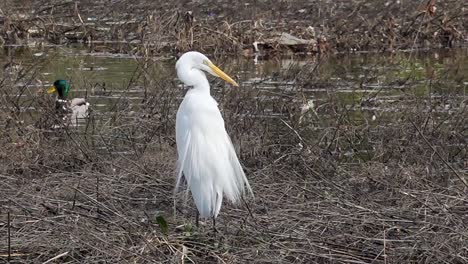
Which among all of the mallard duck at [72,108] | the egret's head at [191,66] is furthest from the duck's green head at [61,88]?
the egret's head at [191,66]

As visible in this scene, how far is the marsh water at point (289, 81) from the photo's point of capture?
896 centimetres

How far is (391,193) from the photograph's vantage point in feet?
19.6

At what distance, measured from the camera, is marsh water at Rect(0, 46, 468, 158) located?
8.96 metres

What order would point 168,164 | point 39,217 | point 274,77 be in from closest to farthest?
point 39,217, point 168,164, point 274,77

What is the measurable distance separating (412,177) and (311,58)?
8819 millimetres

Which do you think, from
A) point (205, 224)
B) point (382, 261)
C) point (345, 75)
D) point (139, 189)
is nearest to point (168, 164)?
point (139, 189)

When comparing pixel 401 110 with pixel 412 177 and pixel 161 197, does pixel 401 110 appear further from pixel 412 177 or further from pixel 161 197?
pixel 161 197

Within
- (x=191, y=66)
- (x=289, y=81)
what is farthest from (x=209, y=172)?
(x=289, y=81)

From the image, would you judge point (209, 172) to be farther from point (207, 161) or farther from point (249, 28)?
point (249, 28)

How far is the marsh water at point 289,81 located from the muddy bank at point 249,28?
1.39 ft

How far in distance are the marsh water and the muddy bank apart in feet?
1.39

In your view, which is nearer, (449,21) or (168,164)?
(168,164)

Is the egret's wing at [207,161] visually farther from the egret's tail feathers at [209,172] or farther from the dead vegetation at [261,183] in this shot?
the dead vegetation at [261,183]

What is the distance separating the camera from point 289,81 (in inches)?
448
